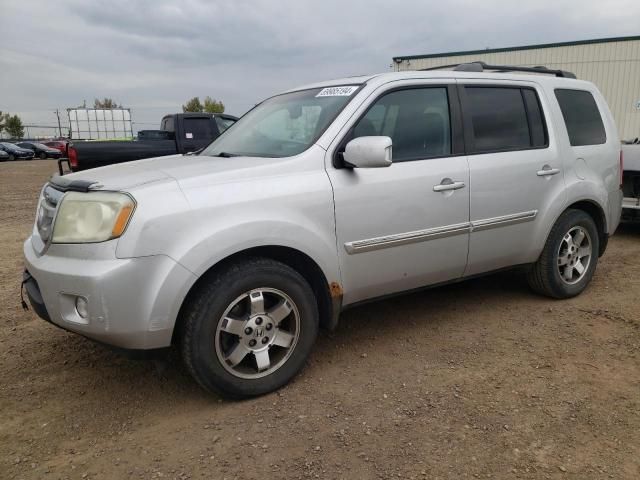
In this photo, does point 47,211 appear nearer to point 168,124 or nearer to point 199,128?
point 199,128

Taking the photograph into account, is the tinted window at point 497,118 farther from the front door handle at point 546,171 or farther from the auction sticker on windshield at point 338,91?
the auction sticker on windshield at point 338,91

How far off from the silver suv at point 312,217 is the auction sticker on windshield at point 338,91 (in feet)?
0.06

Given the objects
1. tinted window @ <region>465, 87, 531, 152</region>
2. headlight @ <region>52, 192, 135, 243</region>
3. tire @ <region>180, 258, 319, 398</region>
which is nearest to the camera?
headlight @ <region>52, 192, 135, 243</region>

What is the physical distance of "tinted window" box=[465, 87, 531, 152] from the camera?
148 inches

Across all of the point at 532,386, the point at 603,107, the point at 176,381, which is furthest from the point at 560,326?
the point at 176,381

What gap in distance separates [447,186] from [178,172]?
5.58ft

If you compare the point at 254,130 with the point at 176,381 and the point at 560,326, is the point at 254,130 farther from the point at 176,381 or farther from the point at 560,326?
the point at 560,326

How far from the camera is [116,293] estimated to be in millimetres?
2473

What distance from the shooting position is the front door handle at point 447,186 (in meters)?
3.41

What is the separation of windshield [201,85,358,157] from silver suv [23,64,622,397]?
0.05ft

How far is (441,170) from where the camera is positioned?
3.46 meters

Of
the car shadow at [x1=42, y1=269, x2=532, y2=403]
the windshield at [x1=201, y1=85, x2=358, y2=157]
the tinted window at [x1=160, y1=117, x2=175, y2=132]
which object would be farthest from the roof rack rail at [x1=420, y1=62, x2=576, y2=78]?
the tinted window at [x1=160, y1=117, x2=175, y2=132]

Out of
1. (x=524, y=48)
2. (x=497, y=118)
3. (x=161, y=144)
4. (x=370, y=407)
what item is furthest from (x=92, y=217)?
(x=524, y=48)

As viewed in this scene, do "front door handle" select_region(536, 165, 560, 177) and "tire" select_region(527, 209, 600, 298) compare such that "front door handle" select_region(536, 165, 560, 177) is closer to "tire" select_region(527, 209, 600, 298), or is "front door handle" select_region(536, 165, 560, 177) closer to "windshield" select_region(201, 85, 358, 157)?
"tire" select_region(527, 209, 600, 298)
